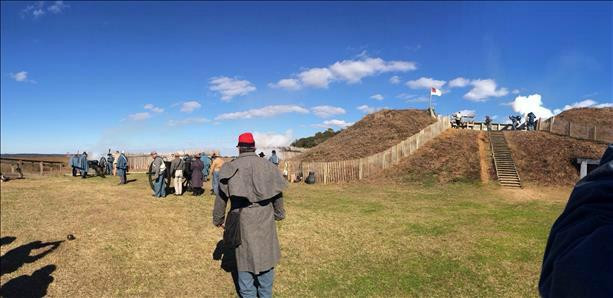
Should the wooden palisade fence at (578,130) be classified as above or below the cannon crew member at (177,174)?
above

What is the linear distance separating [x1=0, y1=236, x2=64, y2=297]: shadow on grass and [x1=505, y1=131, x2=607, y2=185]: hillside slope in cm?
2354

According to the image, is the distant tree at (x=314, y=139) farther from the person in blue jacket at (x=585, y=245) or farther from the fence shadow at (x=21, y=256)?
the person in blue jacket at (x=585, y=245)

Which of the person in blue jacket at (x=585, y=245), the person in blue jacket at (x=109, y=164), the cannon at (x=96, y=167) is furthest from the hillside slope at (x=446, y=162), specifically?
the person in blue jacket at (x=585, y=245)

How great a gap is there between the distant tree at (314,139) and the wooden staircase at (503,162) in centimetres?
3691

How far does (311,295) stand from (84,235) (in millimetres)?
6055

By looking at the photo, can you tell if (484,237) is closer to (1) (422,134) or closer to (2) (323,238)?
(2) (323,238)

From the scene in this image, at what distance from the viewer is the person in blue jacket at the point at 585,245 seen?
1.03 metres

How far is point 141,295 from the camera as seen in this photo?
6520 mm

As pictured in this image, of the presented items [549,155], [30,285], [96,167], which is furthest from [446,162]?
[30,285]

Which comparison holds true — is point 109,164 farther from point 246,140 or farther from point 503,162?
point 503,162

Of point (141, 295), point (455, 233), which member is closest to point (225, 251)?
point (141, 295)

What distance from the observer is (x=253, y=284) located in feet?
16.7

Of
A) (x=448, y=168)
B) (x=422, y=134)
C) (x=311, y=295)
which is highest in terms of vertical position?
(x=422, y=134)

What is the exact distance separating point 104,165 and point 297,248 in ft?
72.3
